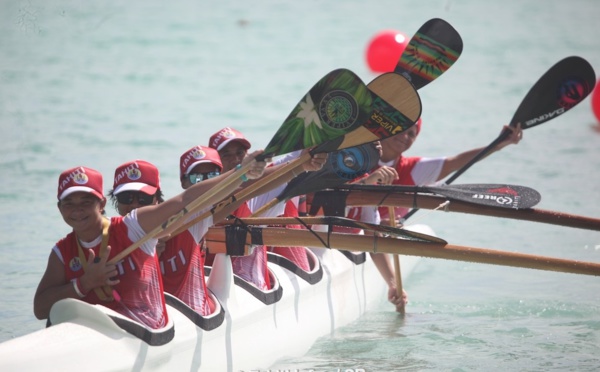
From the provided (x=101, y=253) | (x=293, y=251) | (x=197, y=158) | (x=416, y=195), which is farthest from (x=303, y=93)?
(x=101, y=253)

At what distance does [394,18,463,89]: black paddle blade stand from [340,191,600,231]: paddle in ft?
2.75

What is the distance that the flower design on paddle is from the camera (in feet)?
16.2

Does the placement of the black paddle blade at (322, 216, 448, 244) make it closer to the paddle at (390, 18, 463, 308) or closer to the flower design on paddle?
the flower design on paddle

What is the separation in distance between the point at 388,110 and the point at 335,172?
0.70 m

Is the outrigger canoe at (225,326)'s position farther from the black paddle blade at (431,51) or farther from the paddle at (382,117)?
the black paddle blade at (431,51)

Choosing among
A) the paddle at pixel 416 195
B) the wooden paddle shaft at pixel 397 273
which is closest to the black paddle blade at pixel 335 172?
the paddle at pixel 416 195

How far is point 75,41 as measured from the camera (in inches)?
800

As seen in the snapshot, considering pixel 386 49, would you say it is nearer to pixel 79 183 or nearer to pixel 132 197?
pixel 132 197

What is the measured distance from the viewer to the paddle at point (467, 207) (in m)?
5.76

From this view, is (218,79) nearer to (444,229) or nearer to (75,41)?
(75,41)

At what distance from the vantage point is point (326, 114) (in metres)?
4.93

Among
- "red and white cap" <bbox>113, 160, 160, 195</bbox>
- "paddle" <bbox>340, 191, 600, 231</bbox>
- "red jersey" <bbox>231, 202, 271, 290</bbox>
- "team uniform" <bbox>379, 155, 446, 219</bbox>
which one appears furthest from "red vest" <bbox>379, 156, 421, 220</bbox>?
"red and white cap" <bbox>113, 160, 160, 195</bbox>

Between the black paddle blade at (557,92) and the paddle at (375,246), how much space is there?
206 cm

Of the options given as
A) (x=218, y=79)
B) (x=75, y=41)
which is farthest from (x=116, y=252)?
(x=75, y=41)
